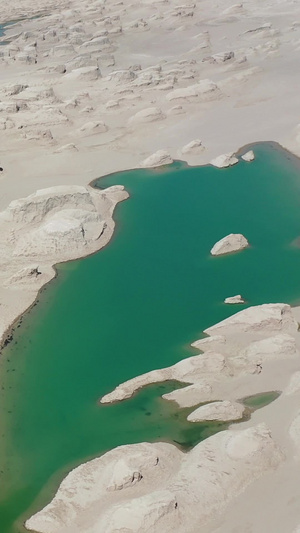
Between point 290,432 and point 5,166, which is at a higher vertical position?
point 5,166

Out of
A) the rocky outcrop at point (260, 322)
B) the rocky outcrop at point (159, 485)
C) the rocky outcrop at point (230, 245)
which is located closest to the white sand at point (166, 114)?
the rocky outcrop at point (260, 322)

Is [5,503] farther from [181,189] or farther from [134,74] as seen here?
[134,74]

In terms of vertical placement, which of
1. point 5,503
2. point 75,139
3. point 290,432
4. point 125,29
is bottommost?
point 290,432

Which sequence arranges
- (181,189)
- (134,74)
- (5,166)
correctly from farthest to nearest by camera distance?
(134,74)
(5,166)
(181,189)

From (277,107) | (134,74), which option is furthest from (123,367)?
(134,74)

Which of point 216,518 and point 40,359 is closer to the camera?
point 216,518

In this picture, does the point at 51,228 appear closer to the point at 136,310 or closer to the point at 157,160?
the point at 136,310

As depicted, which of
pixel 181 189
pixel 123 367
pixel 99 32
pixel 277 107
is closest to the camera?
pixel 123 367
